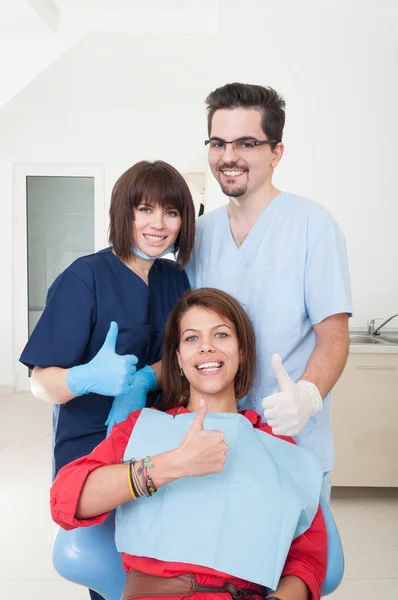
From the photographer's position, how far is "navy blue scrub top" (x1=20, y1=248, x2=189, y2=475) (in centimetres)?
134

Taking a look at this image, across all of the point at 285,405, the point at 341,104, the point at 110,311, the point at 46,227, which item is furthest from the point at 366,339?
the point at 46,227

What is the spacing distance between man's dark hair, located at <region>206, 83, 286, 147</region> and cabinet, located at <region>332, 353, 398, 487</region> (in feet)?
5.11

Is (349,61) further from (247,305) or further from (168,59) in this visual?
(247,305)

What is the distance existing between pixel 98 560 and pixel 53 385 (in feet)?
1.19

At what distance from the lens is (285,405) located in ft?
3.63

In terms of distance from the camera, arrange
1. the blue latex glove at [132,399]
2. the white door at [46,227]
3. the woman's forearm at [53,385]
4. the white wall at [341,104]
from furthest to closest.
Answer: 1. the white door at [46,227]
2. the white wall at [341,104]
3. the blue latex glove at [132,399]
4. the woman's forearm at [53,385]

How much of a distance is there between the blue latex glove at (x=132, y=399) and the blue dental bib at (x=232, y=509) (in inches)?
4.9

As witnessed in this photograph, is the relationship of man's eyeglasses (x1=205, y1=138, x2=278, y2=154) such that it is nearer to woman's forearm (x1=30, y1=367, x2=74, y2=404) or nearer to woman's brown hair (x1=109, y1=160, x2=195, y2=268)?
woman's brown hair (x1=109, y1=160, x2=195, y2=268)

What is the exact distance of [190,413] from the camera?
135 centimetres

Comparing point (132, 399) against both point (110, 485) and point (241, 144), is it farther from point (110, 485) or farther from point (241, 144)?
point (241, 144)

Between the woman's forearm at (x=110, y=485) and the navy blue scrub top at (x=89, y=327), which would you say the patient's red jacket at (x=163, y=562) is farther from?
the navy blue scrub top at (x=89, y=327)

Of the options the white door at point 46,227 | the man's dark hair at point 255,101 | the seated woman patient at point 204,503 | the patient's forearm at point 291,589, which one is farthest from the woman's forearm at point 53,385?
the white door at point 46,227

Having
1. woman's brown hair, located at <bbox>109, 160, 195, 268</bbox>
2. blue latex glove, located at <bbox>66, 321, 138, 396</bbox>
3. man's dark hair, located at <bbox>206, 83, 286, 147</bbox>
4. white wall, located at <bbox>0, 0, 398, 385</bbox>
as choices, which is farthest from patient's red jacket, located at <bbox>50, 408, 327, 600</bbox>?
white wall, located at <bbox>0, 0, 398, 385</bbox>

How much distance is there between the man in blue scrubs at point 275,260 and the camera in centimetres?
143
